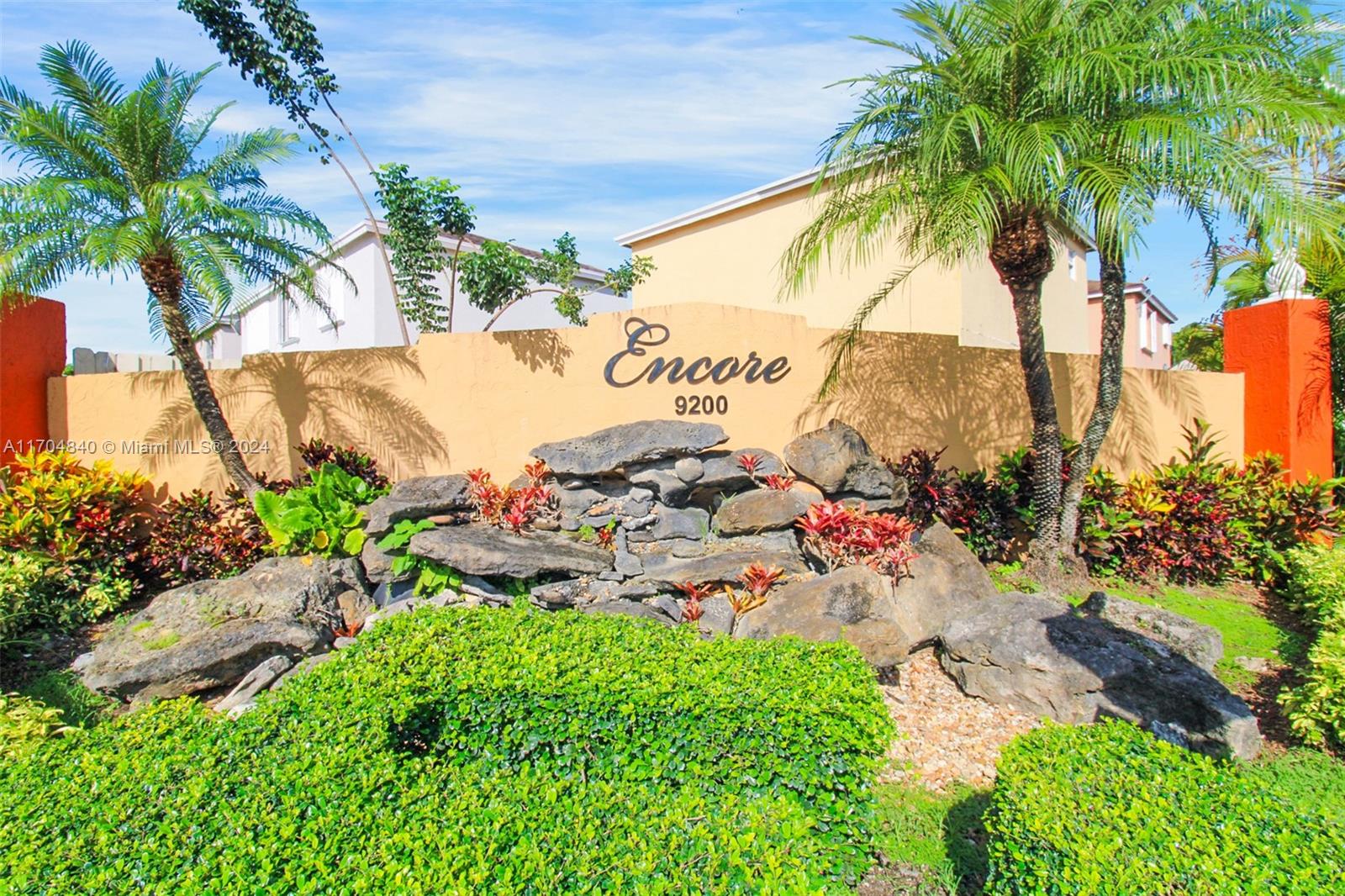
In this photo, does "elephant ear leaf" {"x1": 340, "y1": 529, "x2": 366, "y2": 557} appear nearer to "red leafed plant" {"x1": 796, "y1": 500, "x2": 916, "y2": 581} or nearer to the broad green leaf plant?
the broad green leaf plant

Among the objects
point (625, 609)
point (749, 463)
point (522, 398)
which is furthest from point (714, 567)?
point (522, 398)

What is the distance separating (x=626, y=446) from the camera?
9.55 m

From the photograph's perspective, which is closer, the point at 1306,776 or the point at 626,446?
the point at 1306,776

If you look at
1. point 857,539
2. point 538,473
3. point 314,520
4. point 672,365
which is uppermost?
point 672,365

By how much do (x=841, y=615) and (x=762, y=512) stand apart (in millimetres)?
2021

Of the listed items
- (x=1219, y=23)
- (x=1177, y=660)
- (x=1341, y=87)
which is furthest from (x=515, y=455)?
(x=1341, y=87)

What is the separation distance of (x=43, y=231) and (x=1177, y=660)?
11.8 meters

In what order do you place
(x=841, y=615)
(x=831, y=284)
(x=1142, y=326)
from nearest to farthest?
(x=841, y=615) < (x=831, y=284) < (x=1142, y=326)

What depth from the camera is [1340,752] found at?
5.98m

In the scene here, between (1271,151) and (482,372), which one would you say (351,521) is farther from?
(1271,151)

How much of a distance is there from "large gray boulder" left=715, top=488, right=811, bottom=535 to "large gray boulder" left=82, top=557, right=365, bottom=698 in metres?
4.06

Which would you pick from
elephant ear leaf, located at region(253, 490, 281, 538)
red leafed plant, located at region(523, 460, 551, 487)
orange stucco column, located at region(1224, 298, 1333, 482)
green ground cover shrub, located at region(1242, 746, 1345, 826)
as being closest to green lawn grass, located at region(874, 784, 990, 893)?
green ground cover shrub, located at region(1242, 746, 1345, 826)

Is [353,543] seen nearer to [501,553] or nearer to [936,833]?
[501,553]

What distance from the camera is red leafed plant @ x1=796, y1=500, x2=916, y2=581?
26.4ft
